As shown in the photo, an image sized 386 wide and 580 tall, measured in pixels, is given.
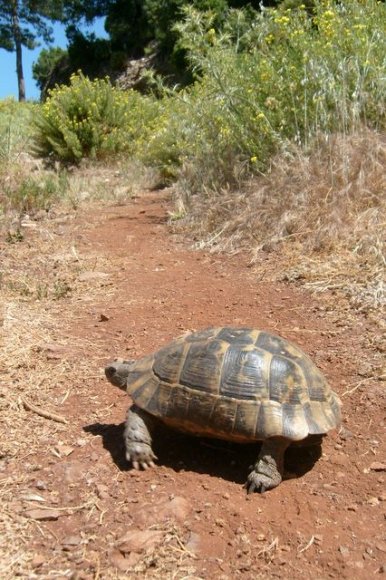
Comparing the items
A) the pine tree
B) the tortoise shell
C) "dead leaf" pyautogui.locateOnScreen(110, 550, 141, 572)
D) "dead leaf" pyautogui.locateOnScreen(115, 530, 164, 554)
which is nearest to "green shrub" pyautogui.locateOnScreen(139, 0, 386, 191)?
the tortoise shell

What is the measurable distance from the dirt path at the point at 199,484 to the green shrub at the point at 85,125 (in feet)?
23.9

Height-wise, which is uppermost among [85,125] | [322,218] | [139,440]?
[85,125]

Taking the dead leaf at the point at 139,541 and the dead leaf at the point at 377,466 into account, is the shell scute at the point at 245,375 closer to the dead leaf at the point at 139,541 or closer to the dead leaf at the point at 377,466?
the dead leaf at the point at 377,466

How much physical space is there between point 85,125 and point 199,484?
9.55m

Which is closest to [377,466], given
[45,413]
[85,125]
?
[45,413]

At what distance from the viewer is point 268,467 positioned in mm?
2840

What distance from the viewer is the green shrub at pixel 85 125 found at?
11438 millimetres

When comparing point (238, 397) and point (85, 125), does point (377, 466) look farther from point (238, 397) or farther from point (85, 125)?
point (85, 125)

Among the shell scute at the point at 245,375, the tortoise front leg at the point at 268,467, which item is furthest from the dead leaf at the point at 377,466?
the shell scute at the point at 245,375

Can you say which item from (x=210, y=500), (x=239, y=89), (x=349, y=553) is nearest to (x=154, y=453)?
(x=210, y=500)

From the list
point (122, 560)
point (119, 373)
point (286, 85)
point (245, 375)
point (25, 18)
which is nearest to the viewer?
Result: point (122, 560)

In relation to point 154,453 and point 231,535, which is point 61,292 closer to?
point 154,453

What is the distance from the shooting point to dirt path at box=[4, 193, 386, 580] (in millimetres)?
2395

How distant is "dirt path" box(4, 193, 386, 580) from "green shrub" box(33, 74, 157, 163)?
7.28 meters
